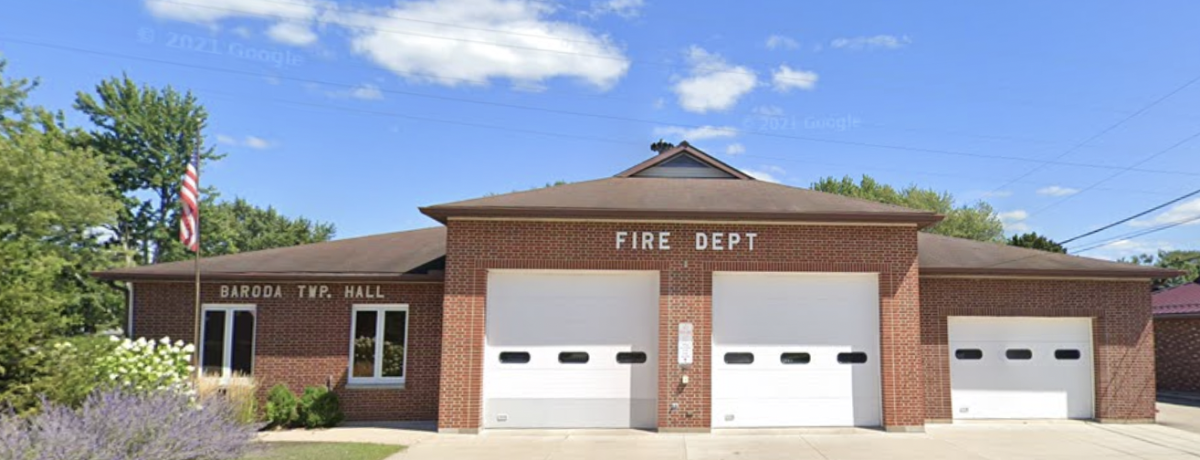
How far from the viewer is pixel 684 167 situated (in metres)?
16.3

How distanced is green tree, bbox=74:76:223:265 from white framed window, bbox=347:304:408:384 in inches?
1159

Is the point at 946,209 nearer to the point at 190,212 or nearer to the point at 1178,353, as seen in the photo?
the point at 1178,353

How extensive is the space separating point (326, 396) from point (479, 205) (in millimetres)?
4871

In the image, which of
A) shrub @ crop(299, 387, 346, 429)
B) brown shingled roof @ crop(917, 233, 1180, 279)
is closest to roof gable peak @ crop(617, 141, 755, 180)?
brown shingled roof @ crop(917, 233, 1180, 279)

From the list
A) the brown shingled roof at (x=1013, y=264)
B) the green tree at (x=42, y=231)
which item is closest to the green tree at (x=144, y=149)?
the green tree at (x=42, y=231)

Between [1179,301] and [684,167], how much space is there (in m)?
17.0

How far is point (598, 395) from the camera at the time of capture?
12.4 metres

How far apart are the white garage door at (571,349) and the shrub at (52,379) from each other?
593 centimetres

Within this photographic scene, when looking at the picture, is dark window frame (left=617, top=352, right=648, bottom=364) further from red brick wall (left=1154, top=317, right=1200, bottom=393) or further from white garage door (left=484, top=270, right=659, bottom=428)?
red brick wall (left=1154, top=317, right=1200, bottom=393)

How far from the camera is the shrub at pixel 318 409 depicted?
12.8m

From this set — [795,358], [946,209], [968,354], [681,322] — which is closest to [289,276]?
[681,322]

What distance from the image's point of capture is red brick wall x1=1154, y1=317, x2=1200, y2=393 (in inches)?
777

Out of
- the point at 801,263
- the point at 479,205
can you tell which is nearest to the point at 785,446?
the point at 801,263

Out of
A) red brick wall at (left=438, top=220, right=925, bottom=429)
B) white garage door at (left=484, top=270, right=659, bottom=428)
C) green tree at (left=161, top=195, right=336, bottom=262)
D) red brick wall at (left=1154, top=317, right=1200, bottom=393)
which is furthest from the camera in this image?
green tree at (left=161, top=195, right=336, bottom=262)
